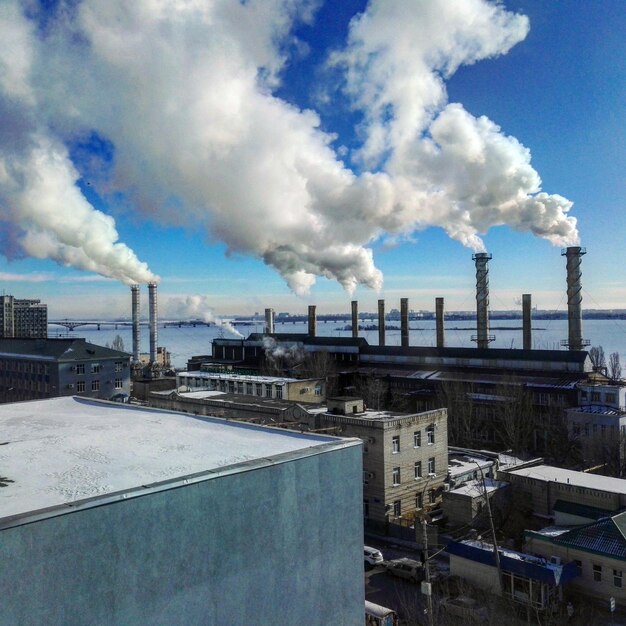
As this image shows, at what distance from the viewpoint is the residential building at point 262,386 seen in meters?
30.7

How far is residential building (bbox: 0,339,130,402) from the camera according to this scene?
3316 cm

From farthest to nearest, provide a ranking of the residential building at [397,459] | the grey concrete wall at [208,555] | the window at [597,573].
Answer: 1. the residential building at [397,459]
2. the window at [597,573]
3. the grey concrete wall at [208,555]

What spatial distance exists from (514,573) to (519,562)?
12.6 inches

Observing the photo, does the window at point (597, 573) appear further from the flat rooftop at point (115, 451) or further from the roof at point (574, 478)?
the flat rooftop at point (115, 451)

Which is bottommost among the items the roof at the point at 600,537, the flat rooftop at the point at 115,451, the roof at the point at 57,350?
the roof at the point at 600,537

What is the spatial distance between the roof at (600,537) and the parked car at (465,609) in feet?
9.75

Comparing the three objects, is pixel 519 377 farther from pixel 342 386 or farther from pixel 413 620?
pixel 413 620

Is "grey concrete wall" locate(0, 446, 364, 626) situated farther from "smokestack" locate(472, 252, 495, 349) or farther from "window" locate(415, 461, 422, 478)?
"smokestack" locate(472, 252, 495, 349)

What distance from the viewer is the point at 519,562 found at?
42.9 ft

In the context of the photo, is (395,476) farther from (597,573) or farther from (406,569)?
(597,573)

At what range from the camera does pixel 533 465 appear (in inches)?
835

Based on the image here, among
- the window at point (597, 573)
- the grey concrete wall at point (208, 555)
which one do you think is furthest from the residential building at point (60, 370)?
the grey concrete wall at point (208, 555)

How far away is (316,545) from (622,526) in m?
10.4

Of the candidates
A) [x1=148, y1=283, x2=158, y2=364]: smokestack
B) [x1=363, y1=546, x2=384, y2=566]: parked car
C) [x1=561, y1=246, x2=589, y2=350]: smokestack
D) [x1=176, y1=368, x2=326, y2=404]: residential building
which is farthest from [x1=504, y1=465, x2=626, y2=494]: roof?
[x1=148, y1=283, x2=158, y2=364]: smokestack
